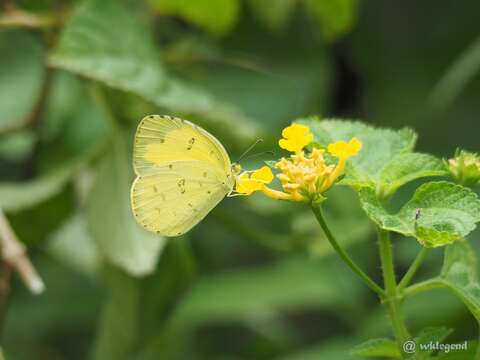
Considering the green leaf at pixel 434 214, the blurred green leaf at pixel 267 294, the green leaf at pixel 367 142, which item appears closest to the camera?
the green leaf at pixel 434 214

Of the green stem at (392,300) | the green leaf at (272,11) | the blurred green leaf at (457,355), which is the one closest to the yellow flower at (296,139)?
the green stem at (392,300)

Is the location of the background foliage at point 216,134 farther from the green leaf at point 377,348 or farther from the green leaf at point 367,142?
the green leaf at point 377,348

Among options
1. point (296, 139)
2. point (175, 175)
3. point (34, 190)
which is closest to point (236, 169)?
point (175, 175)

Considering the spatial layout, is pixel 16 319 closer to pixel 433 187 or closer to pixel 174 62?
pixel 174 62

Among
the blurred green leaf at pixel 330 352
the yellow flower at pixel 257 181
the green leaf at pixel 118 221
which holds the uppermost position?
the yellow flower at pixel 257 181

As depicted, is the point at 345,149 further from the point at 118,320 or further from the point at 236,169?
the point at 118,320

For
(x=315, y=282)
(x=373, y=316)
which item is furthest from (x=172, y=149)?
(x=315, y=282)

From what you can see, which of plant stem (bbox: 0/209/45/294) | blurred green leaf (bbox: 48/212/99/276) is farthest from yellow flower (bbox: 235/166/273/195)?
blurred green leaf (bbox: 48/212/99/276)
